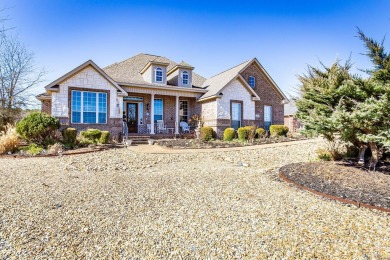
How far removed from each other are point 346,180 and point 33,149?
39.4 feet

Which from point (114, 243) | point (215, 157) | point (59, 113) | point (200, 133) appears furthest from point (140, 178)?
point (59, 113)

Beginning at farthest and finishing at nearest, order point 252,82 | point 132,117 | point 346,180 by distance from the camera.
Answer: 1. point 252,82
2. point 132,117
3. point 346,180

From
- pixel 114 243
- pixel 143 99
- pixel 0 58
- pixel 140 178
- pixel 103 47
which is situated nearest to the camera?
pixel 114 243

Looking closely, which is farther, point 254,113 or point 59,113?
point 254,113

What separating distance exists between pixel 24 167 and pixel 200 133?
370 inches

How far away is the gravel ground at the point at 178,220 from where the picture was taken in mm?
2709

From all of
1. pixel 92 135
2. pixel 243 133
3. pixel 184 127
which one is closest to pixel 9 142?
pixel 92 135

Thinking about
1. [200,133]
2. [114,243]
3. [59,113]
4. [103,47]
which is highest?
[103,47]

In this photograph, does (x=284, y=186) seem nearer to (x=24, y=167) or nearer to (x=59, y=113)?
(x=24, y=167)

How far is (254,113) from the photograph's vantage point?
729 inches

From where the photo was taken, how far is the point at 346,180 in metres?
5.30

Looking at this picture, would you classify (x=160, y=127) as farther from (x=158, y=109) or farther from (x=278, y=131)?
(x=278, y=131)

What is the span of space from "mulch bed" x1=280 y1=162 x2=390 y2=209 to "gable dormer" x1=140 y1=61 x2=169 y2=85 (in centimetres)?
1261

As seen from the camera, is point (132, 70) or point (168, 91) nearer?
point (168, 91)
